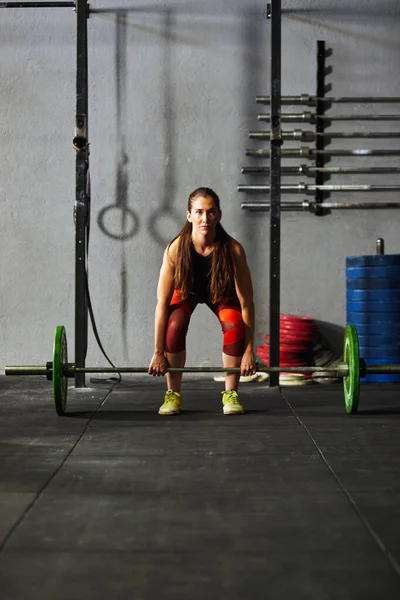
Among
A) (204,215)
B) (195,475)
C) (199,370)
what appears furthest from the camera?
(204,215)

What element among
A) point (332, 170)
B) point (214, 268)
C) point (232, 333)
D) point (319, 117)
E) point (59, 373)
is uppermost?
point (319, 117)

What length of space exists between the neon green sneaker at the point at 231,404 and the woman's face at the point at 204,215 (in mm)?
709

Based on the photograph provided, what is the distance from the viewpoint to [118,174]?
16.2 ft

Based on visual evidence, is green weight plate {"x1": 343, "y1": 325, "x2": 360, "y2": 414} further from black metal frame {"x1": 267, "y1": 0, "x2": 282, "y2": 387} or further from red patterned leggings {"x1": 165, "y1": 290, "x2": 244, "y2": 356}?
black metal frame {"x1": 267, "y1": 0, "x2": 282, "y2": 387}

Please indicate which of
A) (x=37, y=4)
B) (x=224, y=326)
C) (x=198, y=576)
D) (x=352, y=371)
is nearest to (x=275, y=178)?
(x=224, y=326)

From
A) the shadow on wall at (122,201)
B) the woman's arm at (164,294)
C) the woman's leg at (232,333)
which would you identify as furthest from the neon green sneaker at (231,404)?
the shadow on wall at (122,201)

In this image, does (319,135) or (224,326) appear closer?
(224,326)

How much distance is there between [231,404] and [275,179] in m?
1.43

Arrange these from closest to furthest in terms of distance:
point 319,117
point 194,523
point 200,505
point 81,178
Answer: point 194,523 → point 200,505 → point 81,178 → point 319,117

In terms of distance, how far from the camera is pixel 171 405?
3439 mm

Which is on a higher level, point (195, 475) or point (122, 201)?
point (122, 201)

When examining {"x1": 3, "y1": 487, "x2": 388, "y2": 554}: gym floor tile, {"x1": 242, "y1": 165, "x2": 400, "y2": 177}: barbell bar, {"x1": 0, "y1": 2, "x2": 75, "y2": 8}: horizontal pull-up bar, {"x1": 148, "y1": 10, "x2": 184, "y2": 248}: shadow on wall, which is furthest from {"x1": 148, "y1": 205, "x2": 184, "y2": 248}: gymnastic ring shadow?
{"x1": 3, "y1": 487, "x2": 388, "y2": 554}: gym floor tile

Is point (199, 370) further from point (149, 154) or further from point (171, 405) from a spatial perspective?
point (149, 154)

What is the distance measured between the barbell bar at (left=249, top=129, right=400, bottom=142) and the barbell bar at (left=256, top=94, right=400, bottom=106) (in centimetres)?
18
